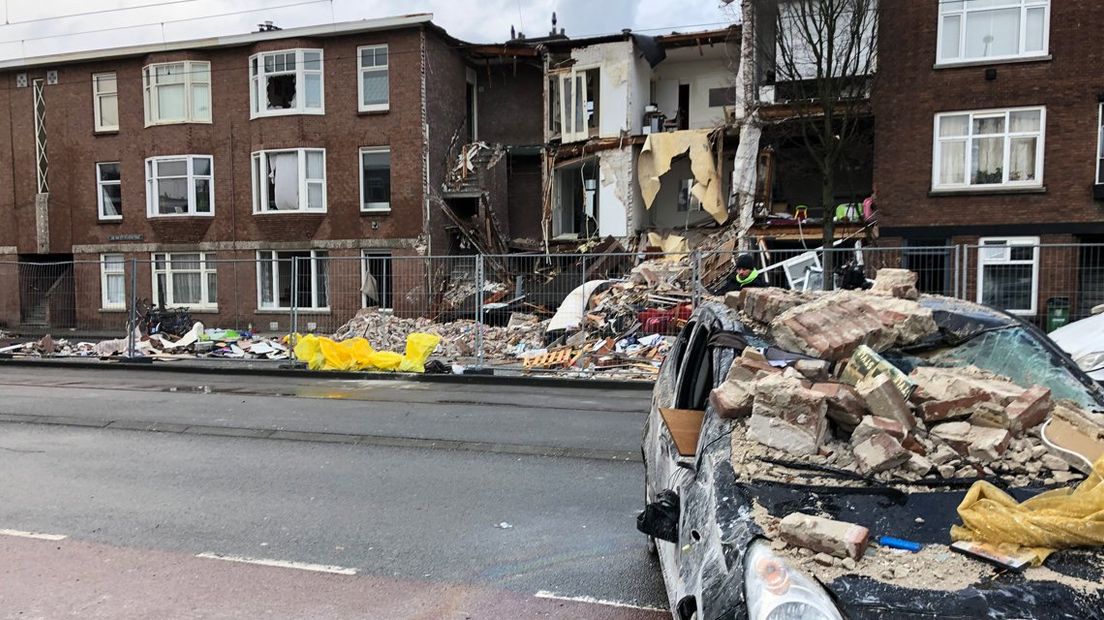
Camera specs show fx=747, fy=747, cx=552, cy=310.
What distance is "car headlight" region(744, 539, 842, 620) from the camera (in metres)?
2.12

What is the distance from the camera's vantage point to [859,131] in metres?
21.5

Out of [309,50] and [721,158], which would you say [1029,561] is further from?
[309,50]

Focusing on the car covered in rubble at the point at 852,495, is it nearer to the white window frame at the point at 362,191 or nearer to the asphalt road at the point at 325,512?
the asphalt road at the point at 325,512

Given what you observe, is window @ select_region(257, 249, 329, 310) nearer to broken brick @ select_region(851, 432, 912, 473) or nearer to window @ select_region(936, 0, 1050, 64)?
broken brick @ select_region(851, 432, 912, 473)

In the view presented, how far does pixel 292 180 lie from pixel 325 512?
22.0 meters

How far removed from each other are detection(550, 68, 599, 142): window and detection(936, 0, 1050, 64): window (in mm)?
10702

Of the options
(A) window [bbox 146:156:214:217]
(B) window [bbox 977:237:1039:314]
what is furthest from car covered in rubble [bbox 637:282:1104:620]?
(A) window [bbox 146:156:214:217]

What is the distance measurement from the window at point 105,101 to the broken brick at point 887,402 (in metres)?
30.8

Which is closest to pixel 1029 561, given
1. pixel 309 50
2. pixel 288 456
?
pixel 288 456

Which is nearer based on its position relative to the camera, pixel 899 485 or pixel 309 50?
pixel 899 485

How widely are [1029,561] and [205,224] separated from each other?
28.2m

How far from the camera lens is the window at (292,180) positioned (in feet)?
83.6

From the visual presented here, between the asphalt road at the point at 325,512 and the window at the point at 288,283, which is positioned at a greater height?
the window at the point at 288,283

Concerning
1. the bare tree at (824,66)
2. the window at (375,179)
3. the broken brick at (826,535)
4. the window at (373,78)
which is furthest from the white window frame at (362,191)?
the broken brick at (826,535)
